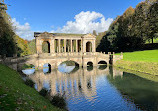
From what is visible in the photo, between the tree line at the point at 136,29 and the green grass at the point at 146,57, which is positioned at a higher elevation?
the tree line at the point at 136,29

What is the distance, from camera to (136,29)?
56625 mm

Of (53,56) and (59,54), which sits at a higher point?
(59,54)

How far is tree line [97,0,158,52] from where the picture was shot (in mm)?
50656

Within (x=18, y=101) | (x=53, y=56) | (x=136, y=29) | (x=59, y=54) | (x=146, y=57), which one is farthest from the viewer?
(x=136, y=29)

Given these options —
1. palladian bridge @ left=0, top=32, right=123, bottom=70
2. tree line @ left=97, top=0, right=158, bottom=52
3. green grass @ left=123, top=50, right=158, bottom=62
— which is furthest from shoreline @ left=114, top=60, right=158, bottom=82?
tree line @ left=97, top=0, right=158, bottom=52

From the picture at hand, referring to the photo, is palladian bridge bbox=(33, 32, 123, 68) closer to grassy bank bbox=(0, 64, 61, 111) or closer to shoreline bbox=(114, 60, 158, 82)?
shoreline bbox=(114, 60, 158, 82)

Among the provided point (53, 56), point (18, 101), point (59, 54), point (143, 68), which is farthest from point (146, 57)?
point (18, 101)

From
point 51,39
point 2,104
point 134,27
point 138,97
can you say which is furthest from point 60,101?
point 134,27

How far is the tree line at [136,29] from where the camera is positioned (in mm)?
50656

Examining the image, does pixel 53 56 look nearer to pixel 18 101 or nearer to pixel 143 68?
pixel 143 68

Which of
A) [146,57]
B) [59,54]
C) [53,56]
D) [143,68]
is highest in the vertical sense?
[59,54]

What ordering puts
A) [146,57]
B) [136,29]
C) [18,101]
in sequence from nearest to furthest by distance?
1. [18,101]
2. [146,57]
3. [136,29]

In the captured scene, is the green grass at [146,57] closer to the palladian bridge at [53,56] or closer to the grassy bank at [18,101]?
the palladian bridge at [53,56]

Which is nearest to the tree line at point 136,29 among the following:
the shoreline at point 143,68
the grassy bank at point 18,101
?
the shoreline at point 143,68
